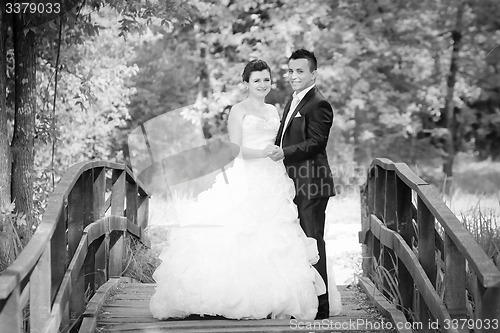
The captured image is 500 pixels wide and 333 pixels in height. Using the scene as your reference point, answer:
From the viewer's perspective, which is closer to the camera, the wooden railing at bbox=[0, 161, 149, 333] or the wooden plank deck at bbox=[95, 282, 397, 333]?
the wooden railing at bbox=[0, 161, 149, 333]

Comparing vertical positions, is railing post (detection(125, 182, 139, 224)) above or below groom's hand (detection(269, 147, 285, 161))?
below

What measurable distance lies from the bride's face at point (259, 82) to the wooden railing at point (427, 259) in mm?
1064

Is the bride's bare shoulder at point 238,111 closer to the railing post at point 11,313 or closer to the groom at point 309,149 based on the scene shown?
the groom at point 309,149

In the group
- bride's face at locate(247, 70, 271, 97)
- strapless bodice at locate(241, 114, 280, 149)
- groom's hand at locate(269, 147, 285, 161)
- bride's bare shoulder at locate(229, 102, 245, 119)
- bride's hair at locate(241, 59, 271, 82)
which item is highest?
bride's hair at locate(241, 59, 271, 82)

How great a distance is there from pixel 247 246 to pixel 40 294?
1814mm

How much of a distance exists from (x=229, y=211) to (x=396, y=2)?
15964 mm

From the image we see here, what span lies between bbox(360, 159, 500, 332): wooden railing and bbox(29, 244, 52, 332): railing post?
2.00 meters

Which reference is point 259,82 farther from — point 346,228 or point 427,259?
point 346,228

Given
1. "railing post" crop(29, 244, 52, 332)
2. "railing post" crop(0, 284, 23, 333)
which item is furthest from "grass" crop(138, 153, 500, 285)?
"railing post" crop(0, 284, 23, 333)

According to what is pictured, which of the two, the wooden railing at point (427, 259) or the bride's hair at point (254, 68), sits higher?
the bride's hair at point (254, 68)

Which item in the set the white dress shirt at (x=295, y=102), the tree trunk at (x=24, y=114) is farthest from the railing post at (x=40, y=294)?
the tree trunk at (x=24, y=114)

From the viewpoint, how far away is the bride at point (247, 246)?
5.12 metres

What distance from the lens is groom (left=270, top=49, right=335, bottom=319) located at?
17.7 ft

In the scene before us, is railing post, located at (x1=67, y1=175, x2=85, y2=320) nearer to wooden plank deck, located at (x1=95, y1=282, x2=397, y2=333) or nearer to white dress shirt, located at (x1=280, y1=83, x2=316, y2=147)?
wooden plank deck, located at (x1=95, y1=282, x2=397, y2=333)
